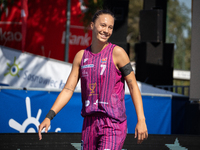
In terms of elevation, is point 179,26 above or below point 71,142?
above

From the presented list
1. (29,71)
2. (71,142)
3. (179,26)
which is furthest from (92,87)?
(179,26)

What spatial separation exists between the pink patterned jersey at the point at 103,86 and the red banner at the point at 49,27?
13.1 metres

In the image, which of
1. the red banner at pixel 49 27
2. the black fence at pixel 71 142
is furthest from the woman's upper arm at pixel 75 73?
the red banner at pixel 49 27

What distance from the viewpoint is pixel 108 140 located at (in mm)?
2711

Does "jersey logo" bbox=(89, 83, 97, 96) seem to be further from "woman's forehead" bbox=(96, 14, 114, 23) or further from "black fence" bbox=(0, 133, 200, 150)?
"black fence" bbox=(0, 133, 200, 150)

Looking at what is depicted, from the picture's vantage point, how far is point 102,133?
2.74m

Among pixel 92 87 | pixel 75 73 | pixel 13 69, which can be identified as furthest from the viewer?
pixel 13 69

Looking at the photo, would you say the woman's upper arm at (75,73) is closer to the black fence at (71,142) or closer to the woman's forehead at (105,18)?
the woman's forehead at (105,18)

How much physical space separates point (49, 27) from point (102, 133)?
45.9 feet

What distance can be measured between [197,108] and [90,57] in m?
4.46

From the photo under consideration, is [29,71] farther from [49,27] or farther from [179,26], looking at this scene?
[179,26]

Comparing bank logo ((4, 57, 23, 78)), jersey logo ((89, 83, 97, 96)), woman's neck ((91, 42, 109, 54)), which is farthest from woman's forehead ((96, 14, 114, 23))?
bank logo ((4, 57, 23, 78))

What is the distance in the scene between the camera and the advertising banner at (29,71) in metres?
8.81

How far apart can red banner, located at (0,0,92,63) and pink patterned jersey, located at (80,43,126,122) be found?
13135 millimetres
